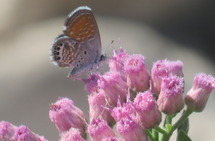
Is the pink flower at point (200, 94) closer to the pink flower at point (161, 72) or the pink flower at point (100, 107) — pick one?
the pink flower at point (161, 72)

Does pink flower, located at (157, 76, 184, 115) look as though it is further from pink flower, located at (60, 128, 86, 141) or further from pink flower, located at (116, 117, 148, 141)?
pink flower, located at (60, 128, 86, 141)

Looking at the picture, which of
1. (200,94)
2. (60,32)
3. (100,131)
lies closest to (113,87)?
(100,131)

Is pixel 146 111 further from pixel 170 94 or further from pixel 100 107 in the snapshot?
pixel 100 107

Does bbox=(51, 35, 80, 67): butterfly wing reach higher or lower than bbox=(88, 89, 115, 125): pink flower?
higher

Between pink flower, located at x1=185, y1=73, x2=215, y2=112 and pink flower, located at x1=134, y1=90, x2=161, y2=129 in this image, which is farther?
pink flower, located at x1=185, y1=73, x2=215, y2=112

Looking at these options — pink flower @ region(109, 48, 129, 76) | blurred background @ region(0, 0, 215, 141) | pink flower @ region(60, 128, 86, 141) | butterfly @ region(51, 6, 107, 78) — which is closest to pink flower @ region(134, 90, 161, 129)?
pink flower @ region(60, 128, 86, 141)

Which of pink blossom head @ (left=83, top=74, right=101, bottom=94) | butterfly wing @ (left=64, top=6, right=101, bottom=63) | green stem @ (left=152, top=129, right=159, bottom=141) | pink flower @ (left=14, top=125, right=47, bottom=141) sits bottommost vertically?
pink flower @ (left=14, top=125, right=47, bottom=141)
